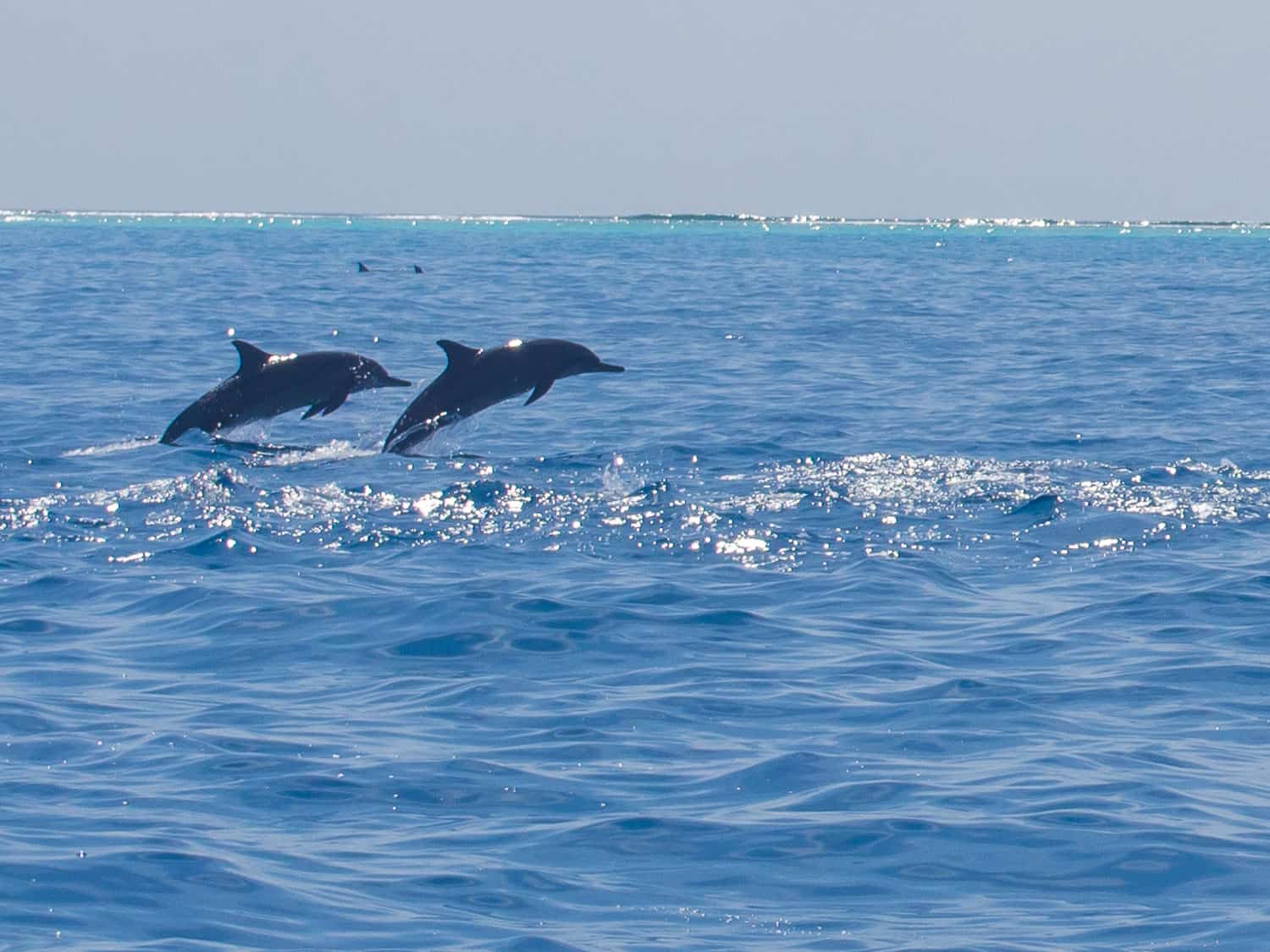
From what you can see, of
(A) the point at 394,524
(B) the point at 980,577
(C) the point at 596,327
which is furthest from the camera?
(C) the point at 596,327

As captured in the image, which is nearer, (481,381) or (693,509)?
(693,509)

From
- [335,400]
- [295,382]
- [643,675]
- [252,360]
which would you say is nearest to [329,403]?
[335,400]

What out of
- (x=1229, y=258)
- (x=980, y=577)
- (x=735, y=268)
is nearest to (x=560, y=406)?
(x=980, y=577)

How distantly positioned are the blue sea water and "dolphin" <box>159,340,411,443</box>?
1.51 ft

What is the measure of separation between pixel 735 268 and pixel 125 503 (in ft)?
179

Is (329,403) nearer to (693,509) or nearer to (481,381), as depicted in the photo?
(481,381)

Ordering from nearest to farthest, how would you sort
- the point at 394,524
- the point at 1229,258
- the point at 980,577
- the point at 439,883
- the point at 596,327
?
the point at 439,883, the point at 980,577, the point at 394,524, the point at 596,327, the point at 1229,258

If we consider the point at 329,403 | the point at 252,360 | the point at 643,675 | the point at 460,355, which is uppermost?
the point at 460,355

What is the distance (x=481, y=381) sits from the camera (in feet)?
54.3

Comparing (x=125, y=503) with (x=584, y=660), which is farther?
(x=125, y=503)

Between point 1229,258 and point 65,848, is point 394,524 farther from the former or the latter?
point 1229,258

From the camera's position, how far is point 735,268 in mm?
67500

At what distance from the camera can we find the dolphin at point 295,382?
54.3 feet

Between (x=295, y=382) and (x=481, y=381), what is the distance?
5.59ft
